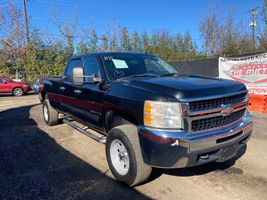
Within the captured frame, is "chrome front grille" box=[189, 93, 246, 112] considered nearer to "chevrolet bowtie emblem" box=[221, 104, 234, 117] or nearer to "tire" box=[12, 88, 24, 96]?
"chevrolet bowtie emblem" box=[221, 104, 234, 117]

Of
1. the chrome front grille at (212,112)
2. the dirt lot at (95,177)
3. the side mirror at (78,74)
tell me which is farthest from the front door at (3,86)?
the chrome front grille at (212,112)

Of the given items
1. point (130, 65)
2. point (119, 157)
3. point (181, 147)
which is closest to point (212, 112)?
point (181, 147)

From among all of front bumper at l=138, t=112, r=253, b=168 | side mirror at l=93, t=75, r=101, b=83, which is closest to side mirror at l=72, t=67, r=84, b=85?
side mirror at l=93, t=75, r=101, b=83

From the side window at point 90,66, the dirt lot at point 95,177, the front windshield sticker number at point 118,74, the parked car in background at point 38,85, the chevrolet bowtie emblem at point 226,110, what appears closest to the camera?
the chevrolet bowtie emblem at point 226,110

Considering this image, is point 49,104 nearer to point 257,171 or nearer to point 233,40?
point 257,171

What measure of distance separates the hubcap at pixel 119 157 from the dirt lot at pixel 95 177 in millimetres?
225

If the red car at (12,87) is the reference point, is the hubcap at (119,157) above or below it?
below

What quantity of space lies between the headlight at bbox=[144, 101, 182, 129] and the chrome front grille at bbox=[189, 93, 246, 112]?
20cm

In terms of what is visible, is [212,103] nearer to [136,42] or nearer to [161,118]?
[161,118]

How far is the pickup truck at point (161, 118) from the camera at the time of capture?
9.34 feet

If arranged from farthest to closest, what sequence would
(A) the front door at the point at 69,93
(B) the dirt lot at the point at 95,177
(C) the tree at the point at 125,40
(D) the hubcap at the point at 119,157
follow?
1. (C) the tree at the point at 125,40
2. (A) the front door at the point at 69,93
3. (D) the hubcap at the point at 119,157
4. (B) the dirt lot at the point at 95,177

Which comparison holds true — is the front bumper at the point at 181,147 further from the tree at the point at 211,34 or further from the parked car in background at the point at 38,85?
the tree at the point at 211,34

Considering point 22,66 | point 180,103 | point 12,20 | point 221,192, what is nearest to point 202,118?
point 180,103

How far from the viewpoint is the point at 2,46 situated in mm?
25891
